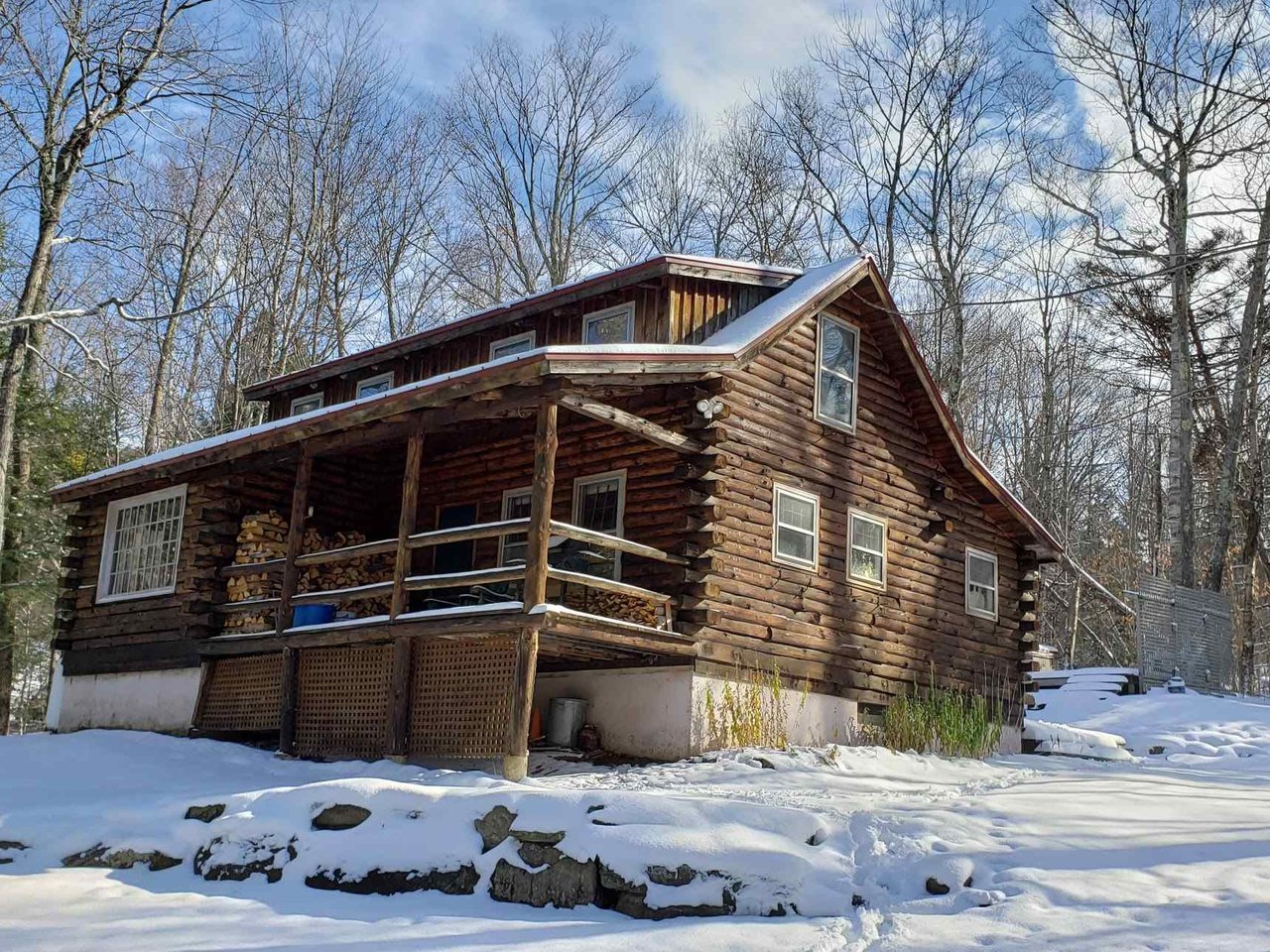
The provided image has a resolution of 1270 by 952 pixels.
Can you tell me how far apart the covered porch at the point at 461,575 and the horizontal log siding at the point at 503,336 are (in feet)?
5.56

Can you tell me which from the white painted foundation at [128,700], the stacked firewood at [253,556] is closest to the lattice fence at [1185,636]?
the stacked firewood at [253,556]

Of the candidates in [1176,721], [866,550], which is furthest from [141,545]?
[1176,721]

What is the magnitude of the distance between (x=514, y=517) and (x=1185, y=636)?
15.8 metres

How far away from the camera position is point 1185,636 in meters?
25.4

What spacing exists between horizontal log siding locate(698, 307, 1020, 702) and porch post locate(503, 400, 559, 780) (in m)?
2.56

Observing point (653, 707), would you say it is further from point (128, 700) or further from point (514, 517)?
point (128, 700)

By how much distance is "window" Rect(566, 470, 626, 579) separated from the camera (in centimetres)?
1576

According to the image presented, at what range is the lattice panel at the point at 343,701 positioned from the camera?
47.2ft

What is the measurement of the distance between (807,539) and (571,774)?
16.9ft

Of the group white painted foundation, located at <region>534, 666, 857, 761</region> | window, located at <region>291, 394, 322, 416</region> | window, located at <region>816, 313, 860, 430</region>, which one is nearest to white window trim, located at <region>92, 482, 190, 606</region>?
window, located at <region>291, 394, 322, 416</region>

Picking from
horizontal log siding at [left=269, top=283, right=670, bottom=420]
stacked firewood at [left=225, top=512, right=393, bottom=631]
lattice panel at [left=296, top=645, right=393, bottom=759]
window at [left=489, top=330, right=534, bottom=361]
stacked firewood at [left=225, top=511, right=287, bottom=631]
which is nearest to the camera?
lattice panel at [left=296, top=645, right=393, bottom=759]

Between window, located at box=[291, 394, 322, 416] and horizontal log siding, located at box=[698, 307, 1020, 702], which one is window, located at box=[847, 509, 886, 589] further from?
window, located at box=[291, 394, 322, 416]

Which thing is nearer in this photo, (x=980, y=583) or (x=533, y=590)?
(x=533, y=590)

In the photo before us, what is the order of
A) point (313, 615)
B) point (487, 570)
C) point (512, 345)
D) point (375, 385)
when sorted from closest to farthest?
point (487, 570), point (313, 615), point (512, 345), point (375, 385)
